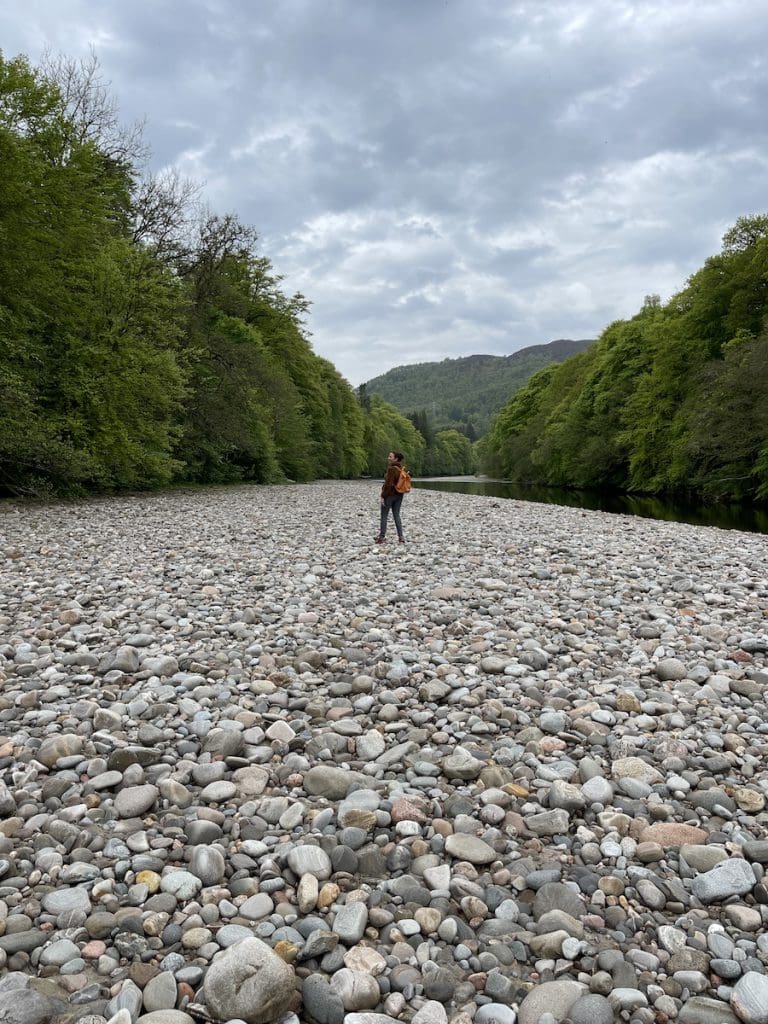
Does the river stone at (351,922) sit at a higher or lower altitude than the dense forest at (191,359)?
lower

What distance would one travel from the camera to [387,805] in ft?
11.7

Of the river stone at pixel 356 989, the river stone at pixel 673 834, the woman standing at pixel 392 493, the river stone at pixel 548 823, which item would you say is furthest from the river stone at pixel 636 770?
the woman standing at pixel 392 493

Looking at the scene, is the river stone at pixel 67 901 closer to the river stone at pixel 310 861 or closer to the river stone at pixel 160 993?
the river stone at pixel 160 993

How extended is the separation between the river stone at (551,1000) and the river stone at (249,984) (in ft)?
2.84

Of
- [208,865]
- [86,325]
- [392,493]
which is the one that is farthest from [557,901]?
[86,325]

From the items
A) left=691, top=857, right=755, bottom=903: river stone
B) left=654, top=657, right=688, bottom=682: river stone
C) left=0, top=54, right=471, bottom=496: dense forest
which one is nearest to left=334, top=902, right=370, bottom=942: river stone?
left=691, top=857, right=755, bottom=903: river stone

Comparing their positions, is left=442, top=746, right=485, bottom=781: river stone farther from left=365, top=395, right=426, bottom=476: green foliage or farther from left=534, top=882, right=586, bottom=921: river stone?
left=365, top=395, right=426, bottom=476: green foliage

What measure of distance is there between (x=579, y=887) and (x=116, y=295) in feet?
72.7

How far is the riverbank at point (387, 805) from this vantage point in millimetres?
2393

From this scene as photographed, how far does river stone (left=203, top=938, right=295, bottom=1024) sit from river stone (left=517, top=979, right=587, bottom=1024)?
0.87 meters

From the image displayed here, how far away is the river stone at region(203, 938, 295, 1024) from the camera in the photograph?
2188mm

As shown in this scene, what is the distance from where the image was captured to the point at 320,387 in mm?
56125

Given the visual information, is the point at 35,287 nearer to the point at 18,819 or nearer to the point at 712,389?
the point at 18,819

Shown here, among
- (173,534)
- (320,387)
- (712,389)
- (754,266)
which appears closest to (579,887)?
(173,534)
